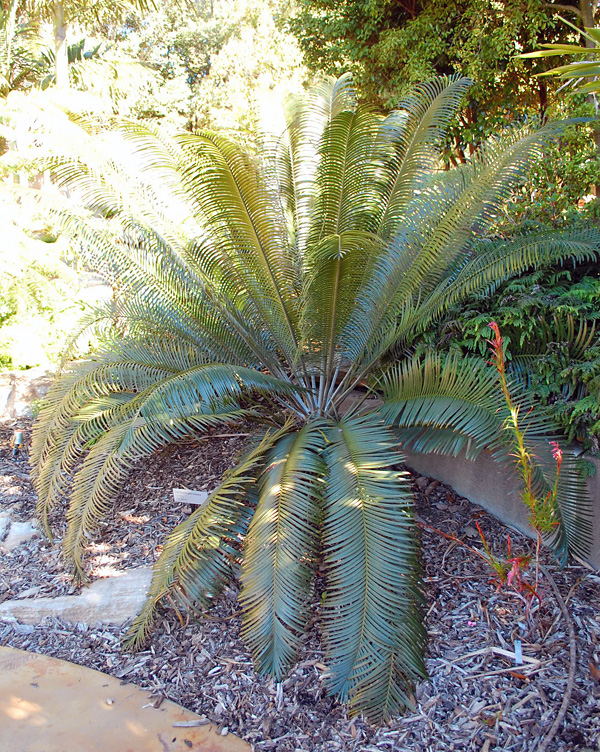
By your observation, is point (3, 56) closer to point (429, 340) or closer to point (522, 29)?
point (522, 29)

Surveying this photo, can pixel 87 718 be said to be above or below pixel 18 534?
below

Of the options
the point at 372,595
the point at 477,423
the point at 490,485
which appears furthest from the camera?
the point at 490,485

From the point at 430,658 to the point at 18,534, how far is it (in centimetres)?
268

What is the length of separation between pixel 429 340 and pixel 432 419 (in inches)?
32.2

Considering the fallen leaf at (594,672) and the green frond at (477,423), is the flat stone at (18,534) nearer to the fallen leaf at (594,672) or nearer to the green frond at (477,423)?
the green frond at (477,423)

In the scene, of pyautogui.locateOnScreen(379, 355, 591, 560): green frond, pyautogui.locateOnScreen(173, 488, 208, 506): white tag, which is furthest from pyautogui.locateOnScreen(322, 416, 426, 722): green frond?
pyautogui.locateOnScreen(173, 488, 208, 506): white tag

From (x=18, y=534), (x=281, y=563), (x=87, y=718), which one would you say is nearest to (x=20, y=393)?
(x=18, y=534)

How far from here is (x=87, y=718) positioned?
2383mm

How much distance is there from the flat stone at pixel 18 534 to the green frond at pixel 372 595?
220cm

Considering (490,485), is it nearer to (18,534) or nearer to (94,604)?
(94,604)

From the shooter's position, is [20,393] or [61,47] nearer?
[20,393]

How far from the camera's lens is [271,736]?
88.0 inches

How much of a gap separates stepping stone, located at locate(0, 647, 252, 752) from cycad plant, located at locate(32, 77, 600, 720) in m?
0.29

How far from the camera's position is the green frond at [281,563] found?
2.33 m
